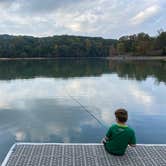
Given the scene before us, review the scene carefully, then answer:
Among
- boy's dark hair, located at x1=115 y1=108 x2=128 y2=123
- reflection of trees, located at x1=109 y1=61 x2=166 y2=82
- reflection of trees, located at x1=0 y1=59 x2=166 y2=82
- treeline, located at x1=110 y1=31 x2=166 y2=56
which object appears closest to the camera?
boy's dark hair, located at x1=115 y1=108 x2=128 y2=123

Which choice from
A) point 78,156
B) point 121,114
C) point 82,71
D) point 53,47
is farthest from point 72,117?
point 53,47

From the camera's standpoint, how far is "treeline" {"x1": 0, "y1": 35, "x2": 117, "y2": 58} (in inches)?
4500

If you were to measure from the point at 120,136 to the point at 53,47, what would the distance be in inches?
4447

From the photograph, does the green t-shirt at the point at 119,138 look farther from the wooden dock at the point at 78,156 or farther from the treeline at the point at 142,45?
the treeline at the point at 142,45

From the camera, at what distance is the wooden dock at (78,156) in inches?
206

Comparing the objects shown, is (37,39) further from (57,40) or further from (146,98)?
(146,98)

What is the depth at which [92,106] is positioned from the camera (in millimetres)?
11820

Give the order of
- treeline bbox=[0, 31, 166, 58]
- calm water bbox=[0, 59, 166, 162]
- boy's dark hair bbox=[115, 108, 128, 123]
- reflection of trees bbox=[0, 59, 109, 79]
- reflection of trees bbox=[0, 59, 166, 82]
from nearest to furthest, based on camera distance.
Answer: boy's dark hair bbox=[115, 108, 128, 123] < calm water bbox=[0, 59, 166, 162] < reflection of trees bbox=[0, 59, 166, 82] < reflection of trees bbox=[0, 59, 109, 79] < treeline bbox=[0, 31, 166, 58]

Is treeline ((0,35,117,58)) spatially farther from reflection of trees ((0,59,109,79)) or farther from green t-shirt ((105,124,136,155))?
green t-shirt ((105,124,136,155))

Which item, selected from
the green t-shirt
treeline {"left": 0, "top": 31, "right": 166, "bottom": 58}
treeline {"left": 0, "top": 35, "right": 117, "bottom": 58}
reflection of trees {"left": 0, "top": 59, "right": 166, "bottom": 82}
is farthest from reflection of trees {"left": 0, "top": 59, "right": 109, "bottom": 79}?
treeline {"left": 0, "top": 35, "right": 117, "bottom": 58}

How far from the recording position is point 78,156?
5531mm

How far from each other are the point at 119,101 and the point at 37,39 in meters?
113

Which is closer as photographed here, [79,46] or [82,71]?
[82,71]

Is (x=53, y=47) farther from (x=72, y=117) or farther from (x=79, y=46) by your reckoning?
(x=72, y=117)
